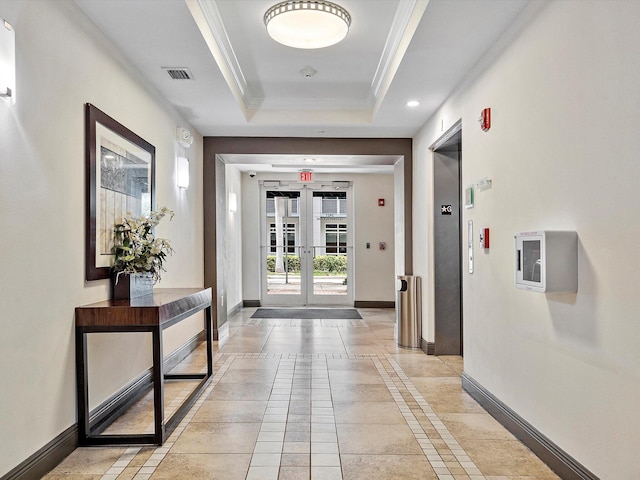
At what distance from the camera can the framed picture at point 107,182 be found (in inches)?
112

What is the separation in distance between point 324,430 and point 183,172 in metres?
2.96

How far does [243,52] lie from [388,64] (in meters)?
1.21

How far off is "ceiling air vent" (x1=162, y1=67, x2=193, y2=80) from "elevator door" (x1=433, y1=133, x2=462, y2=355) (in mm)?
2500

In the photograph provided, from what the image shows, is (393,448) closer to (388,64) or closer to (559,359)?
(559,359)

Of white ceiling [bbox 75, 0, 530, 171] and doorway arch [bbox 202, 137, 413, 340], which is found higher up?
white ceiling [bbox 75, 0, 530, 171]

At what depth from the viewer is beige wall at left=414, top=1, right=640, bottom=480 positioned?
72.4 inches

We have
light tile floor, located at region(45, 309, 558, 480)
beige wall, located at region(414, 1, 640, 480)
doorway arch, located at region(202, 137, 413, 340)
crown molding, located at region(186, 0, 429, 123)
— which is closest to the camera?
beige wall, located at region(414, 1, 640, 480)

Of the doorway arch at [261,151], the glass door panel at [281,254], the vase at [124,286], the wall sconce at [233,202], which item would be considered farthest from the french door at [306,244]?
the vase at [124,286]

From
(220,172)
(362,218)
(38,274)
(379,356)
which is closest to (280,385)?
(379,356)

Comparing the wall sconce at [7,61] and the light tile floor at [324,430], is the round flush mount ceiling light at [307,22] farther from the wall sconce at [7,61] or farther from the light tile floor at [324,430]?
the light tile floor at [324,430]

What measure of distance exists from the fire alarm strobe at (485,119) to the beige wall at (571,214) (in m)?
0.05

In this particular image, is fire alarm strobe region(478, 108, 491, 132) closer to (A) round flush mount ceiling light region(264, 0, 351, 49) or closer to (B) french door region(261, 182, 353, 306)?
(A) round flush mount ceiling light region(264, 0, 351, 49)

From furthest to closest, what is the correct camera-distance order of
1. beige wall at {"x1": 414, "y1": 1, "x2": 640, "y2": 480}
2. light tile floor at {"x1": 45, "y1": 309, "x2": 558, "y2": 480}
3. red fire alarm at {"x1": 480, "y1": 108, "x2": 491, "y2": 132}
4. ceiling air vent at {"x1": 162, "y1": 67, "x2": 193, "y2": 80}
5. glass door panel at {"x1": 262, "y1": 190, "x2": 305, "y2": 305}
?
glass door panel at {"x1": 262, "y1": 190, "x2": 305, "y2": 305}, ceiling air vent at {"x1": 162, "y1": 67, "x2": 193, "y2": 80}, red fire alarm at {"x1": 480, "y1": 108, "x2": 491, "y2": 132}, light tile floor at {"x1": 45, "y1": 309, "x2": 558, "y2": 480}, beige wall at {"x1": 414, "y1": 1, "x2": 640, "y2": 480}

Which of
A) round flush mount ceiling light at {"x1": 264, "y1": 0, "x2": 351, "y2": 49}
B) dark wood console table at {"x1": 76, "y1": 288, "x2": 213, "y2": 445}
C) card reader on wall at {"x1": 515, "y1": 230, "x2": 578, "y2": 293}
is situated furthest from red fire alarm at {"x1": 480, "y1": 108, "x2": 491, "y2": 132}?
dark wood console table at {"x1": 76, "y1": 288, "x2": 213, "y2": 445}
